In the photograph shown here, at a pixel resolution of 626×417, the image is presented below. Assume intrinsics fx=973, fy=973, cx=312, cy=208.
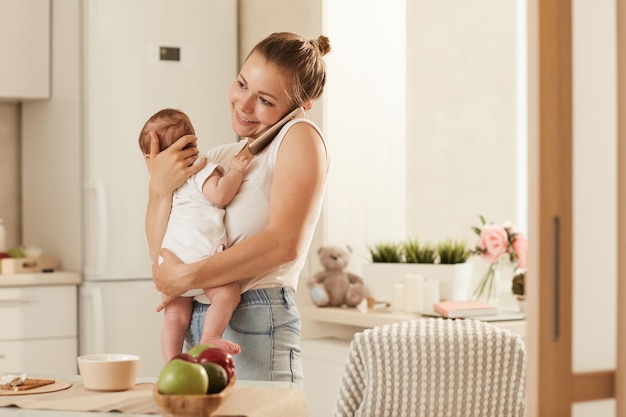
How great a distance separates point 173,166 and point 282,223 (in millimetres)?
318

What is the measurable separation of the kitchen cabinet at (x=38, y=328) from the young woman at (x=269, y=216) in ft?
Result: 5.88

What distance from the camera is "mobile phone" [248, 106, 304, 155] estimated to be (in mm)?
1892

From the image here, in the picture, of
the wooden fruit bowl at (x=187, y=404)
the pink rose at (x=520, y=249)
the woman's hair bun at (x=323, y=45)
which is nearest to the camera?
the wooden fruit bowl at (x=187, y=404)

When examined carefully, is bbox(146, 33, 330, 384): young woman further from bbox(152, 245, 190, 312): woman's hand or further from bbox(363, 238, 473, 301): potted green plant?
bbox(363, 238, 473, 301): potted green plant

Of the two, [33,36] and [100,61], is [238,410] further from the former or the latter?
[33,36]

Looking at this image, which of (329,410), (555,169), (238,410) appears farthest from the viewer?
(329,410)

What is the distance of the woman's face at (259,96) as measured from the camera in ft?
6.22

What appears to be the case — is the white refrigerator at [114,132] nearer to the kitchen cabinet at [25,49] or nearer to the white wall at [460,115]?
the kitchen cabinet at [25,49]

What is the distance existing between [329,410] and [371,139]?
1.10 metres

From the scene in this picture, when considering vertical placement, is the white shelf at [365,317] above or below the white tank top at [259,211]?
below

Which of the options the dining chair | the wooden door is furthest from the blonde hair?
the wooden door

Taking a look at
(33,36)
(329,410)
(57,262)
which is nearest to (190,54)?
(33,36)

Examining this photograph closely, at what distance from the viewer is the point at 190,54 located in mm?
3973

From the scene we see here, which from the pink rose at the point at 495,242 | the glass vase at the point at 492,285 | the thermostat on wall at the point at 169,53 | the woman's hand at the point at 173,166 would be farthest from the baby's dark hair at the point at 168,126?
the thermostat on wall at the point at 169,53
